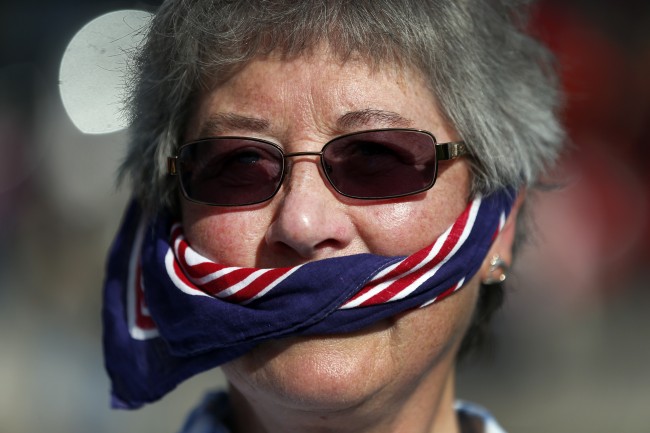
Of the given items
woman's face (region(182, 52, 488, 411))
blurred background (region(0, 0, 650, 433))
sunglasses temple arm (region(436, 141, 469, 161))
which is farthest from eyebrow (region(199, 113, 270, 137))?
blurred background (region(0, 0, 650, 433))

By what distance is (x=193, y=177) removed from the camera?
221 cm

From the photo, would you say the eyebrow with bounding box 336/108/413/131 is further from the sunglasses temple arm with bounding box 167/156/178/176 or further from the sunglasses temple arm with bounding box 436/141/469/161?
the sunglasses temple arm with bounding box 167/156/178/176

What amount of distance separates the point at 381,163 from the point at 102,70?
2.70ft

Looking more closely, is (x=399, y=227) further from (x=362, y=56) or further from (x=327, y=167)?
(x=362, y=56)

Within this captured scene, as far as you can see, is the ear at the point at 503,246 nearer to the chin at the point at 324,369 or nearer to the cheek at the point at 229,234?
the chin at the point at 324,369

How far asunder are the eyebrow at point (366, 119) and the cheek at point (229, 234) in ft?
0.98

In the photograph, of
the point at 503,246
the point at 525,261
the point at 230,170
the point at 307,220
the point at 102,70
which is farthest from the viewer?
the point at 525,261

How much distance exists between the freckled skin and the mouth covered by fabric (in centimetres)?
5

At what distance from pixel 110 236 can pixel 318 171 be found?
18.5ft

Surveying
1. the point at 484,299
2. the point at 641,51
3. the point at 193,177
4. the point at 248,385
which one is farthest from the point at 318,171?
the point at 641,51

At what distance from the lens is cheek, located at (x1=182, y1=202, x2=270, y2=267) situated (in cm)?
206

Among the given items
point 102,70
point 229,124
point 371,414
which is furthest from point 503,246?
point 102,70

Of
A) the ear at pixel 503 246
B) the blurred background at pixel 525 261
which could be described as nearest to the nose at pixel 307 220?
the ear at pixel 503 246

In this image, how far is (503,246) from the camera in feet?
8.04
